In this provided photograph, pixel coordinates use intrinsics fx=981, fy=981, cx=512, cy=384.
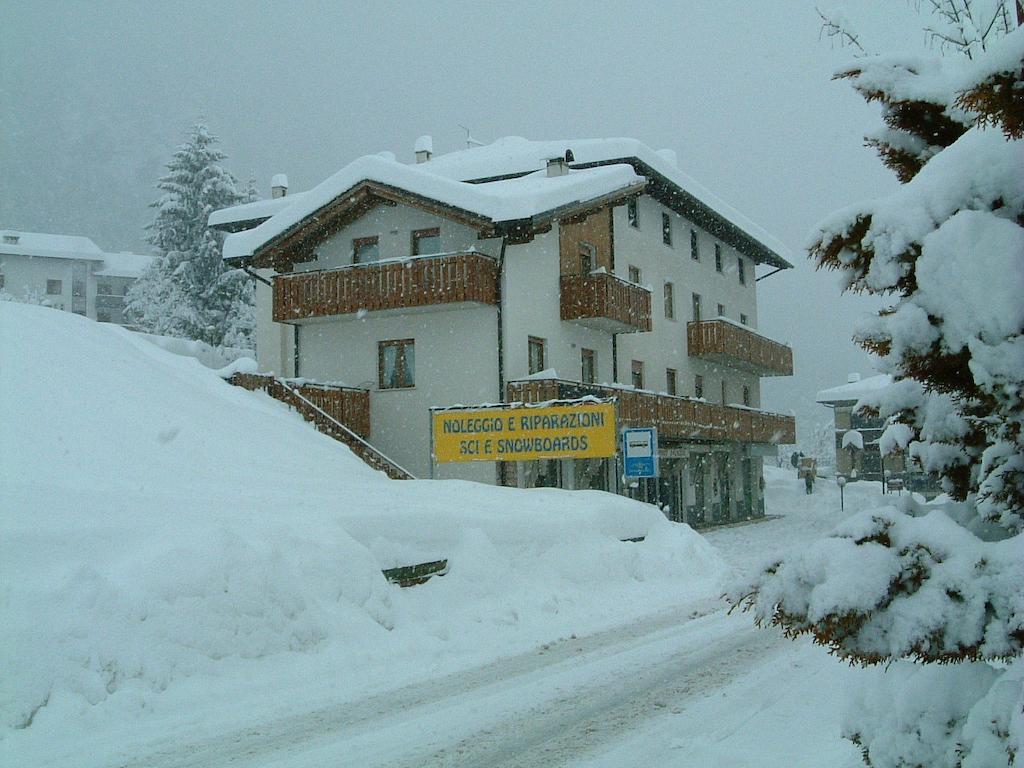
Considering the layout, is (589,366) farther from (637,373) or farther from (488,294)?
(488,294)

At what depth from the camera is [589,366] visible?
95.5 feet

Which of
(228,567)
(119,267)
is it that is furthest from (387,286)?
(119,267)

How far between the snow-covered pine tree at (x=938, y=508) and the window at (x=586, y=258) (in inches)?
1000

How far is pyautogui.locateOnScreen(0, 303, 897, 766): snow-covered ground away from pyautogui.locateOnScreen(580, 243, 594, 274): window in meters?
14.5

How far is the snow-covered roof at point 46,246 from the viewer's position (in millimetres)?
83625

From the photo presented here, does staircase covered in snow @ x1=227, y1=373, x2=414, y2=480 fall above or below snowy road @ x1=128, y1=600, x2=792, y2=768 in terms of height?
above

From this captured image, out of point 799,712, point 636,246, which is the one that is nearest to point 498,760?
point 799,712

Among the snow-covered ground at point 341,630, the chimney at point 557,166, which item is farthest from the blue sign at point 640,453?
the chimney at point 557,166

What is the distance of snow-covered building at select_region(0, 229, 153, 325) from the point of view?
8460 centimetres

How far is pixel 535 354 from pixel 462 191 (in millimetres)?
4808

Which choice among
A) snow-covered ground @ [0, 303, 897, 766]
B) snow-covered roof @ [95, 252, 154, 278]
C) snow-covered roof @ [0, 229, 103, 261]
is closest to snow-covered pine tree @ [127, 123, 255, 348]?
snow-covered ground @ [0, 303, 897, 766]

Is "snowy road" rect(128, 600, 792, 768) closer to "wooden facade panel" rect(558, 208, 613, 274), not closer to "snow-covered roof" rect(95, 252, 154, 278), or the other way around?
"wooden facade panel" rect(558, 208, 613, 274)

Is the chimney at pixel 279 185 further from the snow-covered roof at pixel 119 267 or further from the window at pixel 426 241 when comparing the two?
the snow-covered roof at pixel 119 267

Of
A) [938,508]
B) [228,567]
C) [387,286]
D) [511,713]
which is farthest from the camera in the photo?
[387,286]
